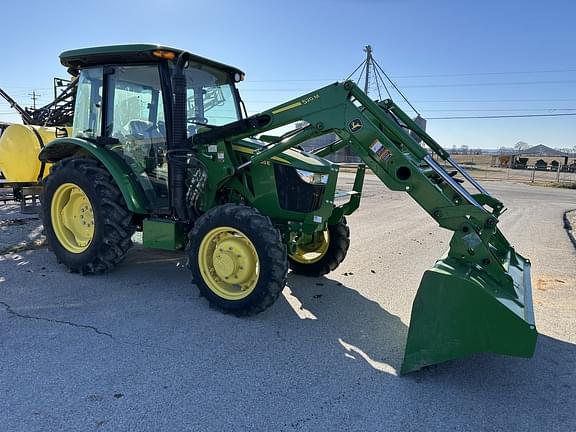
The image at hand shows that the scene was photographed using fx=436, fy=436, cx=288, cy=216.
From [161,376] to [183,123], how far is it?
2.54 m

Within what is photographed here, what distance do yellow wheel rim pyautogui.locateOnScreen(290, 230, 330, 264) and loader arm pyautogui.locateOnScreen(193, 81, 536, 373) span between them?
1508mm

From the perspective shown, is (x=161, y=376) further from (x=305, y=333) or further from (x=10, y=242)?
(x=10, y=242)

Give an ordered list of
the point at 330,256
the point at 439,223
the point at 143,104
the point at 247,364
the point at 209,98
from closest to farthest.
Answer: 1. the point at 247,364
2. the point at 439,223
3. the point at 143,104
4. the point at 209,98
5. the point at 330,256

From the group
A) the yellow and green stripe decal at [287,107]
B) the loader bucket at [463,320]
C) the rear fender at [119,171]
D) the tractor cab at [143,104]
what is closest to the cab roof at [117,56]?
the tractor cab at [143,104]

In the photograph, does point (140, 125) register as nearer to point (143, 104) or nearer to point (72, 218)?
point (143, 104)

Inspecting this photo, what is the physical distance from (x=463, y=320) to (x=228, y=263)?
213cm

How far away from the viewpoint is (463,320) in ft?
9.91

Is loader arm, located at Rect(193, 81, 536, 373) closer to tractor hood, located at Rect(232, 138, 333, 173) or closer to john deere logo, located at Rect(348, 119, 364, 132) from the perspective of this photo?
john deere logo, located at Rect(348, 119, 364, 132)

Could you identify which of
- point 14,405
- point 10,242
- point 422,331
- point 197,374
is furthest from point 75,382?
point 10,242

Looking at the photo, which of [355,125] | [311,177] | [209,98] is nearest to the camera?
[355,125]

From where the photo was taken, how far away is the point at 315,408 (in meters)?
2.73

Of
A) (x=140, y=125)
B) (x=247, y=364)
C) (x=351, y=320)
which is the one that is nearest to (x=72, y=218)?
(x=140, y=125)

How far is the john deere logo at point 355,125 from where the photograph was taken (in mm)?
3803

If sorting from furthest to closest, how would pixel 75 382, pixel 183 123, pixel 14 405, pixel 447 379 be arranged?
pixel 183 123, pixel 447 379, pixel 75 382, pixel 14 405
